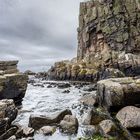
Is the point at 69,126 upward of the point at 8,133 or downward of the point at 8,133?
upward

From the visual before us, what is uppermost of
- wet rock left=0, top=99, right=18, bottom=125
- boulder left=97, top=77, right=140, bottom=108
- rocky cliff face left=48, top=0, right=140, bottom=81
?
rocky cliff face left=48, top=0, right=140, bottom=81

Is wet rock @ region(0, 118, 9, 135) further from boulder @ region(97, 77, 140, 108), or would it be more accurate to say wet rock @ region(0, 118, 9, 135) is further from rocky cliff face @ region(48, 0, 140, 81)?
rocky cliff face @ region(48, 0, 140, 81)

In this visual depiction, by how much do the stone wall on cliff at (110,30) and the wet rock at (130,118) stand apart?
242ft

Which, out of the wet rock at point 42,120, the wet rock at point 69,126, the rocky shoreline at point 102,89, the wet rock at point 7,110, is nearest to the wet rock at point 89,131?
the rocky shoreline at point 102,89

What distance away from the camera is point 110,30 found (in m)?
113

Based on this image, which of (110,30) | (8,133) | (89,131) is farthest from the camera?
(110,30)

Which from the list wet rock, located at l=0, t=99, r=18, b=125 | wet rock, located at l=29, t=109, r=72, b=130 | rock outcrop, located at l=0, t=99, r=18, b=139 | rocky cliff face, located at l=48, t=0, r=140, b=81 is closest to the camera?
rock outcrop, located at l=0, t=99, r=18, b=139

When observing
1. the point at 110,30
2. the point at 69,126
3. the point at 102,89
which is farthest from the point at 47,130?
the point at 110,30

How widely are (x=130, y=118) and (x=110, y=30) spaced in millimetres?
95688

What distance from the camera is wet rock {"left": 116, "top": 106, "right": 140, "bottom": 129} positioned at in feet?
65.6

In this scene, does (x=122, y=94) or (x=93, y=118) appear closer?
(x=93, y=118)

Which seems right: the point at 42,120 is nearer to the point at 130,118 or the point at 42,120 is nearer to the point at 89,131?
the point at 89,131

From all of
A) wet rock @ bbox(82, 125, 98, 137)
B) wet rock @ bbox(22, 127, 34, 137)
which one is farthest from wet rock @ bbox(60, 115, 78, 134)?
wet rock @ bbox(22, 127, 34, 137)

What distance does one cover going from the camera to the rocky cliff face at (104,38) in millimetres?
93644
